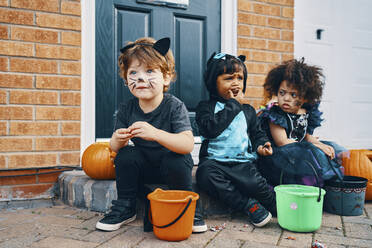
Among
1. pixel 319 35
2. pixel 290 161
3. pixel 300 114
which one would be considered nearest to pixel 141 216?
pixel 290 161

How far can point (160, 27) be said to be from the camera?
10.2 feet

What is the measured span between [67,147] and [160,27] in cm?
135

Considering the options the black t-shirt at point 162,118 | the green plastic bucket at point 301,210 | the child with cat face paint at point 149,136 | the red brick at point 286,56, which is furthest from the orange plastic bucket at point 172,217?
the red brick at point 286,56

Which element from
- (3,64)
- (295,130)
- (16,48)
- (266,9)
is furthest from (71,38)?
(266,9)

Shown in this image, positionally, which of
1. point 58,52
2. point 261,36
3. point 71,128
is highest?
point 261,36

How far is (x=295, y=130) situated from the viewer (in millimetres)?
2447

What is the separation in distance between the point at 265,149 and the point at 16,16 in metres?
2.03

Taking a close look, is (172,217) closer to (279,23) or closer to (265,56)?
(265,56)

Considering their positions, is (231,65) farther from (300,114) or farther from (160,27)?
(160,27)

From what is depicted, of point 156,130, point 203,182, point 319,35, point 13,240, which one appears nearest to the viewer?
point 13,240

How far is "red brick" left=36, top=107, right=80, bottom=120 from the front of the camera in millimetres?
2590

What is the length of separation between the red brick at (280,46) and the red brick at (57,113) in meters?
2.03

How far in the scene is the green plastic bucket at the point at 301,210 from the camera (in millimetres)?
1829

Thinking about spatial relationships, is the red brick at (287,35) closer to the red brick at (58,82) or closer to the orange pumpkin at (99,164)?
the red brick at (58,82)
